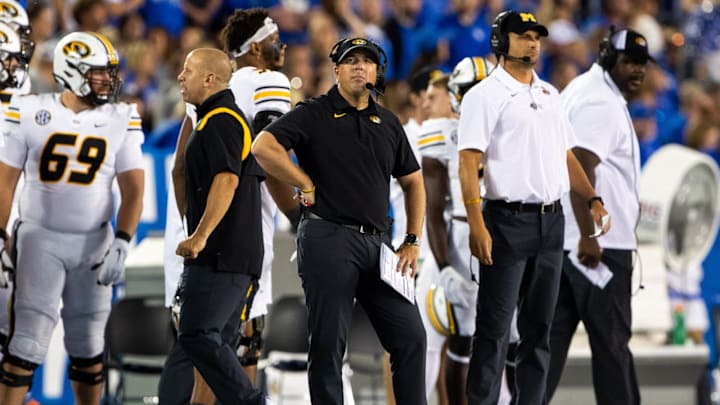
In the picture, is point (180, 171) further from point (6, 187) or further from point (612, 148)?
point (612, 148)

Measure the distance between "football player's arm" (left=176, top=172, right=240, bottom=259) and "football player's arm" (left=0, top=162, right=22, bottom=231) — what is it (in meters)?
1.49

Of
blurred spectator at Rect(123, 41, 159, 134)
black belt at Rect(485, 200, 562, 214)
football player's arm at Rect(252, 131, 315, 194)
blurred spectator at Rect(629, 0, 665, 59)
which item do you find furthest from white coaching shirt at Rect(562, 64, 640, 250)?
blurred spectator at Rect(629, 0, 665, 59)

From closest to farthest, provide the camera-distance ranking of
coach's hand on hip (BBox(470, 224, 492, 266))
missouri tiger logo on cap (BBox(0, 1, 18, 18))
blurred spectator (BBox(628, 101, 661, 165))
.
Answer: coach's hand on hip (BBox(470, 224, 492, 266)), missouri tiger logo on cap (BBox(0, 1, 18, 18)), blurred spectator (BBox(628, 101, 661, 165))

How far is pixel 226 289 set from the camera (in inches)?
257

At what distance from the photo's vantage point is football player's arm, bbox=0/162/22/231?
746 cm

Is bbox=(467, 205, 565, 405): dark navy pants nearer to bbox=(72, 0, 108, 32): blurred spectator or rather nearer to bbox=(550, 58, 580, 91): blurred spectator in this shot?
bbox=(72, 0, 108, 32): blurred spectator

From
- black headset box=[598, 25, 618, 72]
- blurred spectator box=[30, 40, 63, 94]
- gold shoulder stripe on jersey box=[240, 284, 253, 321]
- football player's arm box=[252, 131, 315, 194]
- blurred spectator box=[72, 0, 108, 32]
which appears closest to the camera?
football player's arm box=[252, 131, 315, 194]

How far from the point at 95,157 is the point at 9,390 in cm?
133

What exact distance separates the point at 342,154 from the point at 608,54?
211 cm

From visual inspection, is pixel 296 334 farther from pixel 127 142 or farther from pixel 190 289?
pixel 190 289

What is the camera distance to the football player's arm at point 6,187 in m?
7.46

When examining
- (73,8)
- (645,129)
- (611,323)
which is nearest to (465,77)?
(611,323)

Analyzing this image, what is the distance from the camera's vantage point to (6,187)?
24.6 feet

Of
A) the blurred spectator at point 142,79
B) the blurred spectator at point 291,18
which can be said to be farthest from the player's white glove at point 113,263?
the blurred spectator at point 291,18
